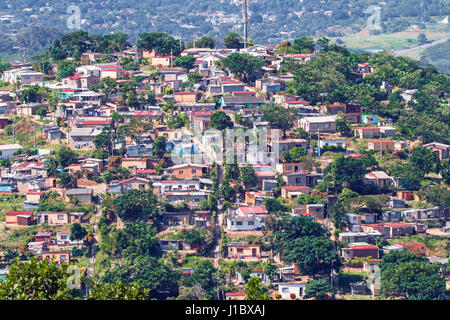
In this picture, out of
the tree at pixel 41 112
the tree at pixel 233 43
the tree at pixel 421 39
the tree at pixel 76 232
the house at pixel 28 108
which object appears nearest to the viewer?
the tree at pixel 76 232

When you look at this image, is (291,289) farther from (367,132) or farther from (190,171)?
(367,132)

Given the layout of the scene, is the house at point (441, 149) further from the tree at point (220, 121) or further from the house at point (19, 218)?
the house at point (19, 218)

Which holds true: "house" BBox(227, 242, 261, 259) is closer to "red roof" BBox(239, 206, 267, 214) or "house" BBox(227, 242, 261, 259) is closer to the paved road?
"red roof" BBox(239, 206, 267, 214)

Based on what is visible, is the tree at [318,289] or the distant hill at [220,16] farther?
the distant hill at [220,16]

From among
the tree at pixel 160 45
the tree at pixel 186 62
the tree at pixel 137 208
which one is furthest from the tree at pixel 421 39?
the tree at pixel 137 208

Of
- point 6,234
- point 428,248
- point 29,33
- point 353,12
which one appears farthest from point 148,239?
point 353,12

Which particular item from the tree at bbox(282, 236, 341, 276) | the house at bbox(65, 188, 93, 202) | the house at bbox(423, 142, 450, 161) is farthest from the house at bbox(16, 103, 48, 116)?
the house at bbox(423, 142, 450, 161)

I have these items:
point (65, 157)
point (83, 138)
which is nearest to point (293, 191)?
point (65, 157)
